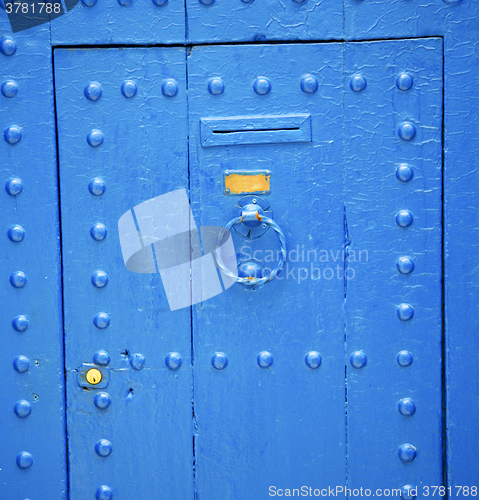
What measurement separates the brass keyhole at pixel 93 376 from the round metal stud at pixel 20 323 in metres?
0.21

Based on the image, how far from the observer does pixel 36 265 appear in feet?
4.26

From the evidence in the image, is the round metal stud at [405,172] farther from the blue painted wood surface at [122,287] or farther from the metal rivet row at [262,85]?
the blue painted wood surface at [122,287]

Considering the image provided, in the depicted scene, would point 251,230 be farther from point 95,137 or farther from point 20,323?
point 20,323

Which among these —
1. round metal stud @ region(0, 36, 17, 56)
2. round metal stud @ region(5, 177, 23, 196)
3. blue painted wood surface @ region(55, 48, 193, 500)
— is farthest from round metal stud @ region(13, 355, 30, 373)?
round metal stud @ region(0, 36, 17, 56)

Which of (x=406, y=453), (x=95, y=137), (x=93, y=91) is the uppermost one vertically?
(x=93, y=91)

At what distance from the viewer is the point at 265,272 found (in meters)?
1.30

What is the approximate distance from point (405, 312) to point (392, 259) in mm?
149

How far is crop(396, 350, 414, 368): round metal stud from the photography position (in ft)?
4.28

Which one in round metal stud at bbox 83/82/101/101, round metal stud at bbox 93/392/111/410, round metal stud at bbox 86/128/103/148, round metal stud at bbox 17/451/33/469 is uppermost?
round metal stud at bbox 83/82/101/101

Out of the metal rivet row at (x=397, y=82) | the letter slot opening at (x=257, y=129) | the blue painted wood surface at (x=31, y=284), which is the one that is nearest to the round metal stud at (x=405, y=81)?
the metal rivet row at (x=397, y=82)

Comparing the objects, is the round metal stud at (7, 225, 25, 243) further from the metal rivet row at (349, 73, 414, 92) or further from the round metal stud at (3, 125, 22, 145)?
the metal rivet row at (349, 73, 414, 92)

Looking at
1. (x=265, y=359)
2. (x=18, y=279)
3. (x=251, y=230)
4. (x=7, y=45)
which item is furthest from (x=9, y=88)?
(x=265, y=359)

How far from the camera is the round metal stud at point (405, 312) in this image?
1.30 meters

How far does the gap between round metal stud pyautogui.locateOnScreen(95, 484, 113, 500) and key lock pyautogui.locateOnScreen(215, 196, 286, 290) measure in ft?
2.27
